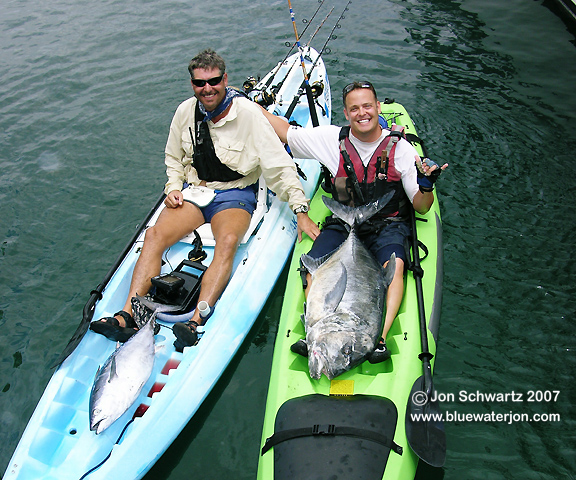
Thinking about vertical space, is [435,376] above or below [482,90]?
below

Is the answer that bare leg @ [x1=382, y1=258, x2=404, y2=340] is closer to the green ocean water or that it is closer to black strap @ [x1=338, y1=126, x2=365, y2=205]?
black strap @ [x1=338, y1=126, x2=365, y2=205]

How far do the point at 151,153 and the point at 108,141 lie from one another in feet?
3.25

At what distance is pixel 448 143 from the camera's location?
7605 mm

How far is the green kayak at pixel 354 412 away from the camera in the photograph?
327 cm

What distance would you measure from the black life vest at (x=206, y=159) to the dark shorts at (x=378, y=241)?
1304mm

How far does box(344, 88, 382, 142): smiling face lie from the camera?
4.50 meters

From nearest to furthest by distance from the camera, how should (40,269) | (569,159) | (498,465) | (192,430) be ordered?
(498,465)
(192,430)
(40,269)
(569,159)

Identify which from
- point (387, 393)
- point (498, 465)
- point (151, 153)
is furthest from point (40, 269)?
point (498, 465)

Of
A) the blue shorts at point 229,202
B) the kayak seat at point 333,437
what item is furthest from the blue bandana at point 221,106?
the kayak seat at point 333,437

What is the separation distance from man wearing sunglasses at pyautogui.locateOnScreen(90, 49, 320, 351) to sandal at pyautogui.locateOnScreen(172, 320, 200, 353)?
0.54 metres

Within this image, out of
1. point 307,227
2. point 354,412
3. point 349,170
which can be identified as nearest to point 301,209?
point 307,227

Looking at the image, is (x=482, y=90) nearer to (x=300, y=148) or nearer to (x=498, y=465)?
(x=300, y=148)

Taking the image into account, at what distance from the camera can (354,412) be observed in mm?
3492

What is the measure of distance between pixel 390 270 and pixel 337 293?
24.1 inches
